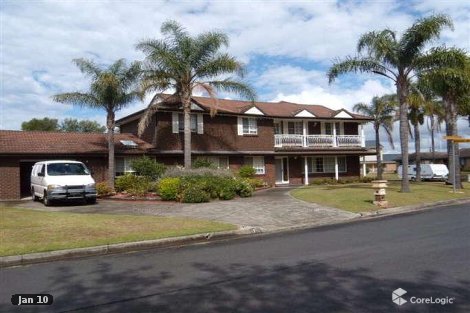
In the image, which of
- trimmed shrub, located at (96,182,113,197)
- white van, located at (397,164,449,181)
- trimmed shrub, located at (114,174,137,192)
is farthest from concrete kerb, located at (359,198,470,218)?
white van, located at (397,164,449,181)

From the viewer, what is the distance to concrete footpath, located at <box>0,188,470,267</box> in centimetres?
1076

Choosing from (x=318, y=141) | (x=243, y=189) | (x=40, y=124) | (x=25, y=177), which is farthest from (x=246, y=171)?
(x=40, y=124)

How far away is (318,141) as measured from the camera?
3644 centimetres

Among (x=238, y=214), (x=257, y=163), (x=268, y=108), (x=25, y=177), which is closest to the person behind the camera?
(x=238, y=214)

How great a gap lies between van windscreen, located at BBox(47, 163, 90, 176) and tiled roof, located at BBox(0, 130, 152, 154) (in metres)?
4.75

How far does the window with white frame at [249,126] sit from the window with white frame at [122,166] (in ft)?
27.5

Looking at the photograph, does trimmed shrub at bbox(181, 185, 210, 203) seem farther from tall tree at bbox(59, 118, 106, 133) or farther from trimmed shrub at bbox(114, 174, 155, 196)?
tall tree at bbox(59, 118, 106, 133)

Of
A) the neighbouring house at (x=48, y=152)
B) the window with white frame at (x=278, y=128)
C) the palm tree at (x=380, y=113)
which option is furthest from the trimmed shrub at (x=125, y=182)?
the palm tree at (x=380, y=113)

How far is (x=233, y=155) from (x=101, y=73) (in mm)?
11145

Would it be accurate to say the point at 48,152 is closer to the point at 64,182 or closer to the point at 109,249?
the point at 64,182

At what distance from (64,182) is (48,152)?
6.40 metres

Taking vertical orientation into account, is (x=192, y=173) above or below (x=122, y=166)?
below

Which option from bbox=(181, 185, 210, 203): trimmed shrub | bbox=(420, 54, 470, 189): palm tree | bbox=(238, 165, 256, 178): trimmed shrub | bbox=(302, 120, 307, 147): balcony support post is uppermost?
bbox=(420, 54, 470, 189): palm tree

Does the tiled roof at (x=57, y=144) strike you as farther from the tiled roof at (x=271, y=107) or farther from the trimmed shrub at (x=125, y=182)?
the tiled roof at (x=271, y=107)
